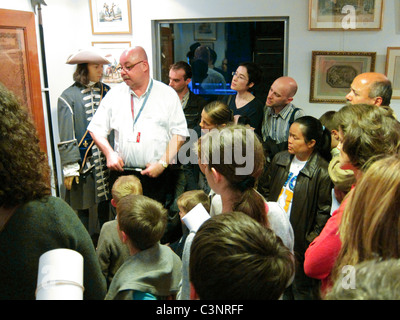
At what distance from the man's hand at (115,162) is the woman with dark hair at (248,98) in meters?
1.01

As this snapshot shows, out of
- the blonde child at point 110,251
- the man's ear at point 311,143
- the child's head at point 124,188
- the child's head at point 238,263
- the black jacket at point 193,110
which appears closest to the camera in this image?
the child's head at point 238,263

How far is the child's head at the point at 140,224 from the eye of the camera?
5.48 ft

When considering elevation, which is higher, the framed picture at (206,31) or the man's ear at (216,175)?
the framed picture at (206,31)

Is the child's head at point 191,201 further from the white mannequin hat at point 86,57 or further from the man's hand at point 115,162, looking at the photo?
the white mannequin hat at point 86,57

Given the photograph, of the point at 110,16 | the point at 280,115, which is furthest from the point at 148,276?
the point at 110,16

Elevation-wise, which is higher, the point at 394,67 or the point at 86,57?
the point at 86,57

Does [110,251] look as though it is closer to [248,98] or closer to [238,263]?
[238,263]

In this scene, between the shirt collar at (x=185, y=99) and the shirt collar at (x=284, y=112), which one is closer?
the shirt collar at (x=284, y=112)

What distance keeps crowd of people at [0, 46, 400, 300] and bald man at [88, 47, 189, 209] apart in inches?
0.4

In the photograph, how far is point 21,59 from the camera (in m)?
3.17

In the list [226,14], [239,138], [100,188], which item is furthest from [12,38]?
[239,138]

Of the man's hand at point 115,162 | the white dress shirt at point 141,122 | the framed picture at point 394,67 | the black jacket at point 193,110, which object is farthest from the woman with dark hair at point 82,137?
the framed picture at point 394,67

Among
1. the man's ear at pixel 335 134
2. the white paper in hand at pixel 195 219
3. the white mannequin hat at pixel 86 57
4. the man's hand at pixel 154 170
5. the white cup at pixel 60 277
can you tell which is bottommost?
the man's hand at pixel 154 170

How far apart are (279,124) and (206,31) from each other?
3.94 ft
